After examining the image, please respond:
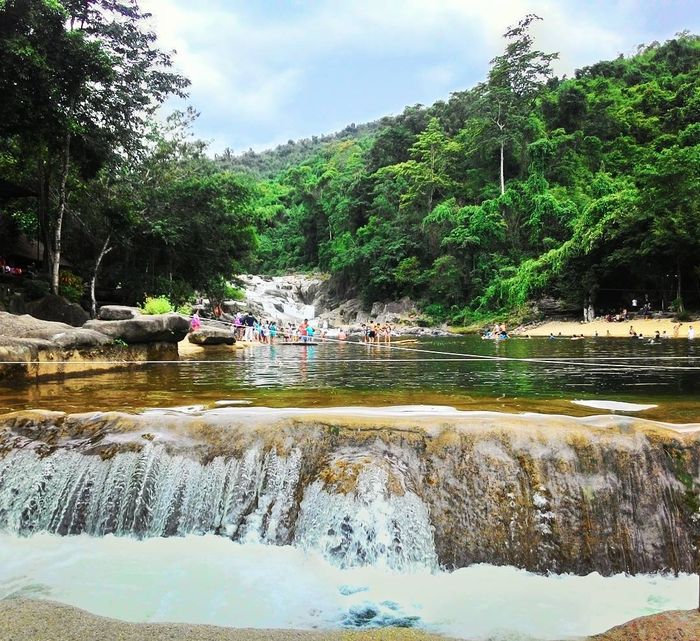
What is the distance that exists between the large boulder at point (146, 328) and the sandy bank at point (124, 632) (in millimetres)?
8591

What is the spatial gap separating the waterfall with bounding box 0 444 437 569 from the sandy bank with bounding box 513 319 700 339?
75.3 feet

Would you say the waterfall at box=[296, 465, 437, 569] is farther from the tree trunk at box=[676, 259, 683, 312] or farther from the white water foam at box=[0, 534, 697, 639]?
the tree trunk at box=[676, 259, 683, 312]

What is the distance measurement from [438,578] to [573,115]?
155 ft

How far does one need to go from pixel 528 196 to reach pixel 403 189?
40.1 feet

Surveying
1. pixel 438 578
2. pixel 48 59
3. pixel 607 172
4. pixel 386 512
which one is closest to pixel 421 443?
pixel 386 512

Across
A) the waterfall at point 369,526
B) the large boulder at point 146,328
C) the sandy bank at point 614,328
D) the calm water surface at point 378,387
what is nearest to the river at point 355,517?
the waterfall at point 369,526

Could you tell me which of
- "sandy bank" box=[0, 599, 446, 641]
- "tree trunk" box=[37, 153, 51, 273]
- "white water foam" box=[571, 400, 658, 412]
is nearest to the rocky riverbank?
"sandy bank" box=[0, 599, 446, 641]

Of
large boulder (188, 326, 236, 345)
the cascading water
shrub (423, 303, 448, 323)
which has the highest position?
the cascading water

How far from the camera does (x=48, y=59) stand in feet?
41.1

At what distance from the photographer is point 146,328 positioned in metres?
11.8

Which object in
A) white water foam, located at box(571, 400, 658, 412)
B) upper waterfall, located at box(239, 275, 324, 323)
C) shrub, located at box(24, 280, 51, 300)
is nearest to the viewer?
white water foam, located at box(571, 400, 658, 412)

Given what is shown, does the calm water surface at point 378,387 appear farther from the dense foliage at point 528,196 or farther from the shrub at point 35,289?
the dense foliage at point 528,196

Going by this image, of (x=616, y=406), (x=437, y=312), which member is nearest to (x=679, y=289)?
(x=437, y=312)

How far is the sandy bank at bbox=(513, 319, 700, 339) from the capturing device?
2422cm
